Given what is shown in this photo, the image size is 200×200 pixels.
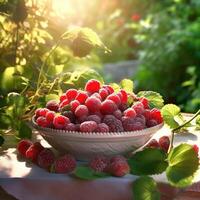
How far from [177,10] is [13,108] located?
3370 mm

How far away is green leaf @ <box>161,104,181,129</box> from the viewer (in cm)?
142

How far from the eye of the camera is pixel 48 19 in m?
1.77

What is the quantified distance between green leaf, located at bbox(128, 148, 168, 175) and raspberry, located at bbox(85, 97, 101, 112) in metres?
0.14

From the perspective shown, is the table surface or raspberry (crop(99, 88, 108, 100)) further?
raspberry (crop(99, 88, 108, 100))

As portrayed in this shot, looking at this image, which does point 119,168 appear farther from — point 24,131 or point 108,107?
point 24,131

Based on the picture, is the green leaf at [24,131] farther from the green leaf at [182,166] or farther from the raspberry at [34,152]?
the green leaf at [182,166]

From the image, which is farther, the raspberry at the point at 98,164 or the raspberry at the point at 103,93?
the raspberry at the point at 103,93

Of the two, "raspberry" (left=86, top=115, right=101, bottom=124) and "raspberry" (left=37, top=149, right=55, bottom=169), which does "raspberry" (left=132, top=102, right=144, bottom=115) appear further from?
"raspberry" (left=37, top=149, right=55, bottom=169)

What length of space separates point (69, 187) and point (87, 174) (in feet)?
0.15

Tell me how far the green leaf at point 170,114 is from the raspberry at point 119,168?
0.27 metres

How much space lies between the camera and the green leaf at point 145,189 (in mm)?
1123

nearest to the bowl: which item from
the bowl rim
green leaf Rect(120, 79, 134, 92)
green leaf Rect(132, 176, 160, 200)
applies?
the bowl rim

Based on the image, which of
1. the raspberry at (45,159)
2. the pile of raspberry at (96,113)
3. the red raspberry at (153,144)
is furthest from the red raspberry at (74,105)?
the red raspberry at (153,144)

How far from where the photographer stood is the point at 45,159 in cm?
123
